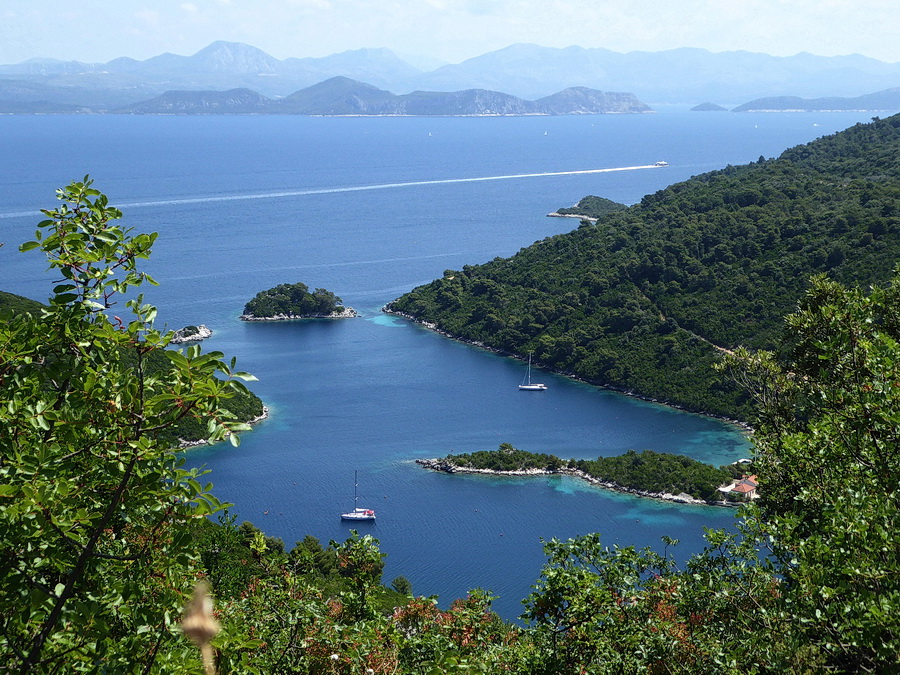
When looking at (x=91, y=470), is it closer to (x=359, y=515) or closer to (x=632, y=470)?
(x=359, y=515)

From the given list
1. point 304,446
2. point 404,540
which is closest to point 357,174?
point 304,446

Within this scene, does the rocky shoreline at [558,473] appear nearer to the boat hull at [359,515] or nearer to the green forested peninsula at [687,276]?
the boat hull at [359,515]

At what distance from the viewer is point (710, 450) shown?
3500cm

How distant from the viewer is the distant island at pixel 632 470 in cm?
3109

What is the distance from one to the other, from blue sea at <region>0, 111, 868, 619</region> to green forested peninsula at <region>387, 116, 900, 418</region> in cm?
216

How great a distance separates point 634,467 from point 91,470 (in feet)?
101

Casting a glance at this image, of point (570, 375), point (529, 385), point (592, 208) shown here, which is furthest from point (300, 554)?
point (592, 208)

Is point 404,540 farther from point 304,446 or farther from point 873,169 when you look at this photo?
point 873,169

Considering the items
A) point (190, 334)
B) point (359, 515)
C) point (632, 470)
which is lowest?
point (359, 515)

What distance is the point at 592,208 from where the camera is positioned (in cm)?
8106

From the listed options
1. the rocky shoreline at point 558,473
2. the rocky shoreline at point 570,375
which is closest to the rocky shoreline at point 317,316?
the rocky shoreline at point 570,375

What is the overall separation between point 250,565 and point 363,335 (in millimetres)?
35013

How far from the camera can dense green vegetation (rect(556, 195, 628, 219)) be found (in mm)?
79500

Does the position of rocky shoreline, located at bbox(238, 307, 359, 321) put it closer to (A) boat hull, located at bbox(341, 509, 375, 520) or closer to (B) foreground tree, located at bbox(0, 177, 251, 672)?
(A) boat hull, located at bbox(341, 509, 375, 520)
